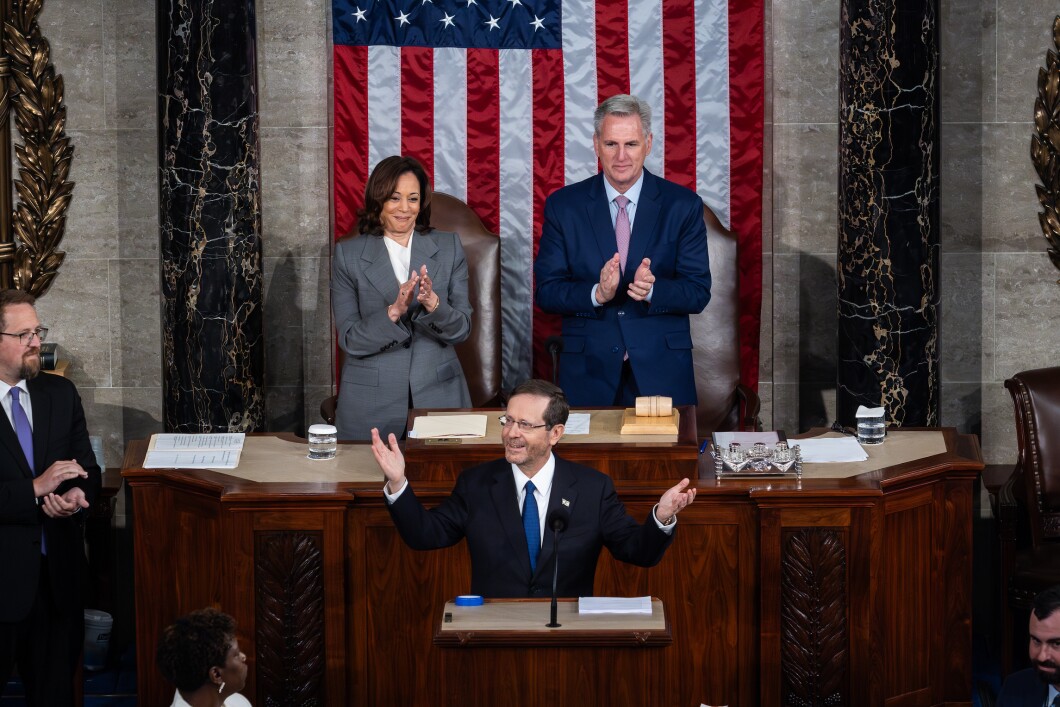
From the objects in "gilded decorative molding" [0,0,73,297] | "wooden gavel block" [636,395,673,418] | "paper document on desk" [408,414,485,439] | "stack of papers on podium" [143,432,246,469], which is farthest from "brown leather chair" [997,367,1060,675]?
"gilded decorative molding" [0,0,73,297]

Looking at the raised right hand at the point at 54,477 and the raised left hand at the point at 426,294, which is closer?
the raised right hand at the point at 54,477

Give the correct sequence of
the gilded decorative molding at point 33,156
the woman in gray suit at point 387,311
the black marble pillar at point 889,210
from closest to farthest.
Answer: the woman in gray suit at point 387,311
the black marble pillar at point 889,210
the gilded decorative molding at point 33,156

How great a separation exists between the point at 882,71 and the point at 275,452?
351 centimetres

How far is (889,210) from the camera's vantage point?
288 inches

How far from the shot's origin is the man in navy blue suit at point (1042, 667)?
13.9 feet

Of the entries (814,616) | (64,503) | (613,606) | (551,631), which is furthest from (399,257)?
(551,631)

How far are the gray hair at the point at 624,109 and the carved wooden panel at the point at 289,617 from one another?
2.28m

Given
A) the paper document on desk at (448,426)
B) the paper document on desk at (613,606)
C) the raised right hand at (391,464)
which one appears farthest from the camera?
the paper document on desk at (448,426)

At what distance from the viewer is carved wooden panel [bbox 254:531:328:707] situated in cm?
535

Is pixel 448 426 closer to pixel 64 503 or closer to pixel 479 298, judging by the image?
pixel 64 503

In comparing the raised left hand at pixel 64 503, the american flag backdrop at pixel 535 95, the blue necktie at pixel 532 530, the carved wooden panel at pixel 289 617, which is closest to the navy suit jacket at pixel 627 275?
the american flag backdrop at pixel 535 95

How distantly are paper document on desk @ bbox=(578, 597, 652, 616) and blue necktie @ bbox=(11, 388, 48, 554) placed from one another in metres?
2.22

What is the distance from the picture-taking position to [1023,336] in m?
7.91

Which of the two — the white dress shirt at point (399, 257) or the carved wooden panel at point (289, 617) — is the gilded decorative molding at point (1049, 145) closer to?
the white dress shirt at point (399, 257)
